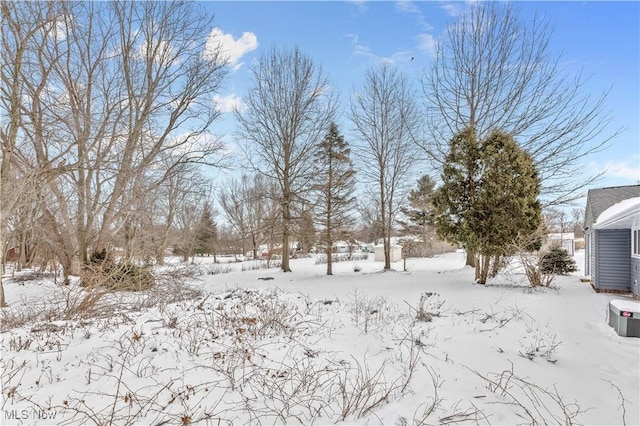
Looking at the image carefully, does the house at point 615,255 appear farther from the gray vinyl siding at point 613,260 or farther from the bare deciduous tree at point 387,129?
the bare deciduous tree at point 387,129

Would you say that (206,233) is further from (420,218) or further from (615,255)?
(615,255)

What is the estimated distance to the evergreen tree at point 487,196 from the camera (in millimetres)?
9016

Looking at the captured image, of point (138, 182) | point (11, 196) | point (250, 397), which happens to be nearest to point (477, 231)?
point (250, 397)

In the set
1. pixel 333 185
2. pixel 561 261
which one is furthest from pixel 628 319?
pixel 333 185

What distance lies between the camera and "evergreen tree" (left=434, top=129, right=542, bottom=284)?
355 inches

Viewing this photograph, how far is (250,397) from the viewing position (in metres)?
3.04

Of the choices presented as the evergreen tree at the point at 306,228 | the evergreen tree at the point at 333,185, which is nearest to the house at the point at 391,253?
the evergreen tree at the point at 333,185

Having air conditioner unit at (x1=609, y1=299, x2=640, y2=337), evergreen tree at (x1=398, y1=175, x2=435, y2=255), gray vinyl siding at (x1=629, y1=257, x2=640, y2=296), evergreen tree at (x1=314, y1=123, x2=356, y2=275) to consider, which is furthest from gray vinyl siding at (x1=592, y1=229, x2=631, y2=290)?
evergreen tree at (x1=398, y1=175, x2=435, y2=255)

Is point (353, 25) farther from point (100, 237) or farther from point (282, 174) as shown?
point (100, 237)

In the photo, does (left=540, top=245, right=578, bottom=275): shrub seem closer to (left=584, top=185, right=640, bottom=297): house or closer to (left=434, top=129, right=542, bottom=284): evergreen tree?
(left=584, top=185, right=640, bottom=297): house

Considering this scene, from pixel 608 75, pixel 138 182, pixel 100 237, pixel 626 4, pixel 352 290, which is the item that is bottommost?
pixel 352 290

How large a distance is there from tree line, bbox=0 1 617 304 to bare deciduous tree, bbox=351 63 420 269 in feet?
0.18

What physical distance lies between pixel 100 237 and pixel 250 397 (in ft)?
34.3

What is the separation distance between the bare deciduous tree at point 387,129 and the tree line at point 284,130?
55mm
